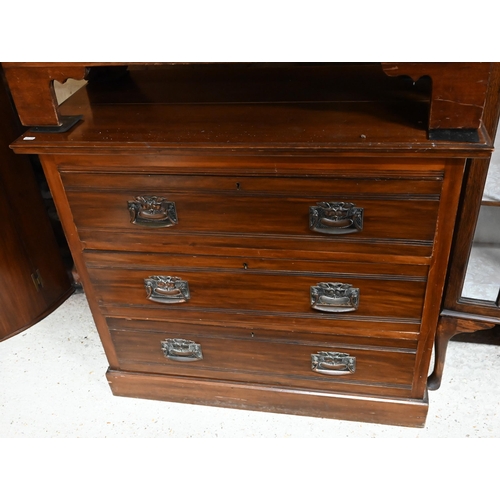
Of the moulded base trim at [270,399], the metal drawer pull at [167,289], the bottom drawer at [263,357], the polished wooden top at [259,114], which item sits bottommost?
the moulded base trim at [270,399]

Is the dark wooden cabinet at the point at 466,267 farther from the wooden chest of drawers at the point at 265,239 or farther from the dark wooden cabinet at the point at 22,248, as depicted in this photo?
the dark wooden cabinet at the point at 22,248

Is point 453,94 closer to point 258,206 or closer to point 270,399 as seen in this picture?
point 258,206

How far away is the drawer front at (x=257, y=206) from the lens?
4.11 feet

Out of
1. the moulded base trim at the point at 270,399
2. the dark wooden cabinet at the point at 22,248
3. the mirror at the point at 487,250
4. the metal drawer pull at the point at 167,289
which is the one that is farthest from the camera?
the dark wooden cabinet at the point at 22,248

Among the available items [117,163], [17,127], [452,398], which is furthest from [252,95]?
[452,398]

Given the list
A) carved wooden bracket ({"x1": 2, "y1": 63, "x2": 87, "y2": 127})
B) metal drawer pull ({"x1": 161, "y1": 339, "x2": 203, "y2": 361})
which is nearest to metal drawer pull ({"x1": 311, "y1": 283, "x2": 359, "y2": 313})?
metal drawer pull ({"x1": 161, "y1": 339, "x2": 203, "y2": 361})

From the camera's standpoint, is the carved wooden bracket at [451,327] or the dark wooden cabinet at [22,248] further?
the dark wooden cabinet at [22,248]

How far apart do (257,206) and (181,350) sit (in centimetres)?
56

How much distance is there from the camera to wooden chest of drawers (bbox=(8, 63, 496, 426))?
4.06 ft

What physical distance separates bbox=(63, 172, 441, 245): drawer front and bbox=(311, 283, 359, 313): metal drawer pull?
15 cm

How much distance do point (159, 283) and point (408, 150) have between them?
732 mm

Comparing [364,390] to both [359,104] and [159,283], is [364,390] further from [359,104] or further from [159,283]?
[359,104]

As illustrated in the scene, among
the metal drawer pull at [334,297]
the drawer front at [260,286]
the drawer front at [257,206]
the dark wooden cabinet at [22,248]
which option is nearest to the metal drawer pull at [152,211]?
the drawer front at [257,206]

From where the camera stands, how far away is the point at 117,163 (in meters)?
1.32
